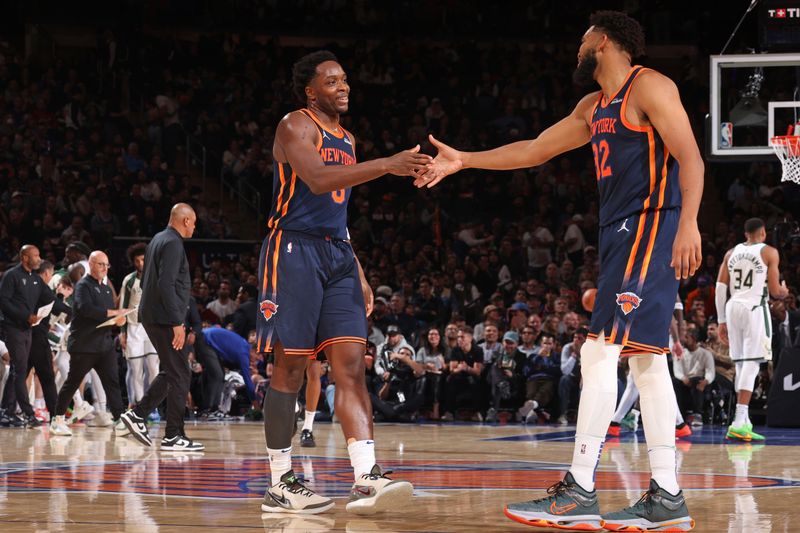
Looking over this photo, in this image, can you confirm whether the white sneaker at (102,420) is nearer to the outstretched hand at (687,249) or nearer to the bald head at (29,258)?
the bald head at (29,258)

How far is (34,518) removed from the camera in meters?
4.95

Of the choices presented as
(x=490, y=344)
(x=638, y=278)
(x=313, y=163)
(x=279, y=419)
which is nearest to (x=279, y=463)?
(x=279, y=419)

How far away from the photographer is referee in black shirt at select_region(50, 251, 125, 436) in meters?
11.4

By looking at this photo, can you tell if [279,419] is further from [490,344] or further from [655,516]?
[490,344]

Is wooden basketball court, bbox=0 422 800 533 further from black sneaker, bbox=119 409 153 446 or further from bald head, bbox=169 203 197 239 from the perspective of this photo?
bald head, bbox=169 203 197 239

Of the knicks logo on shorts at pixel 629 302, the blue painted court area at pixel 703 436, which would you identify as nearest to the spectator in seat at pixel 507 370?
the blue painted court area at pixel 703 436

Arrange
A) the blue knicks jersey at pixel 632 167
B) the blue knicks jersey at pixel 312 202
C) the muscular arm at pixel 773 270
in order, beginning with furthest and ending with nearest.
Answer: the muscular arm at pixel 773 270, the blue knicks jersey at pixel 312 202, the blue knicks jersey at pixel 632 167

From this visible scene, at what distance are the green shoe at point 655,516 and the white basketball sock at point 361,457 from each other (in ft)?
3.82

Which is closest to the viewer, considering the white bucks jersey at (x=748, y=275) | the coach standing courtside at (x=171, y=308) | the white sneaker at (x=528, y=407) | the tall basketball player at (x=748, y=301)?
the coach standing courtside at (x=171, y=308)

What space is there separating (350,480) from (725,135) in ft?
22.3

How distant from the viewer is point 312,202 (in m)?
5.61

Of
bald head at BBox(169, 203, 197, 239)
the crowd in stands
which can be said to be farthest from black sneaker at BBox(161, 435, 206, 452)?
the crowd in stands

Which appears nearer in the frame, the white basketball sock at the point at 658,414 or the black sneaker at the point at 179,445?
the white basketball sock at the point at 658,414

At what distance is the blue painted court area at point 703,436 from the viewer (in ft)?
34.3
